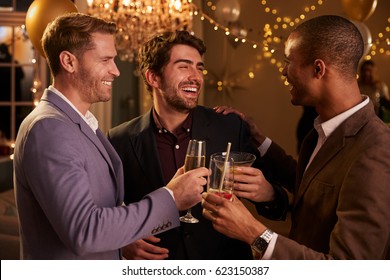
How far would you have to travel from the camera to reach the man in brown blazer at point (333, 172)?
1.37 metres

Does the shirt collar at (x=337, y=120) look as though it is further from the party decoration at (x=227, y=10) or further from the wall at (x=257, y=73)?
the wall at (x=257, y=73)

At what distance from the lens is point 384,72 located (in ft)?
23.6

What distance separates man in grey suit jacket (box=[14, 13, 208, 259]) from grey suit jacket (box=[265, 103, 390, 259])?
0.35 metres

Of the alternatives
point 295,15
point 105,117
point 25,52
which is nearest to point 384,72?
point 295,15

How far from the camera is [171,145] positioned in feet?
6.96

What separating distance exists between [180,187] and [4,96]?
5157 millimetres

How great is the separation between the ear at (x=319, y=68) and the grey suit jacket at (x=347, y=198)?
0.16 m

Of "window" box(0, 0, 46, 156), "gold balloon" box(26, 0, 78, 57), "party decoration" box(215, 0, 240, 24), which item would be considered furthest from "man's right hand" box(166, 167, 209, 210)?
"window" box(0, 0, 46, 156)

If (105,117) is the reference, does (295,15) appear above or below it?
above

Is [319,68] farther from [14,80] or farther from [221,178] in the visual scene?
[14,80]

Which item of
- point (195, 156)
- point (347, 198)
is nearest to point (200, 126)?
point (195, 156)

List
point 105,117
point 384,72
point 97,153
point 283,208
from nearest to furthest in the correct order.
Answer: point 97,153 < point 283,208 < point 105,117 < point 384,72
